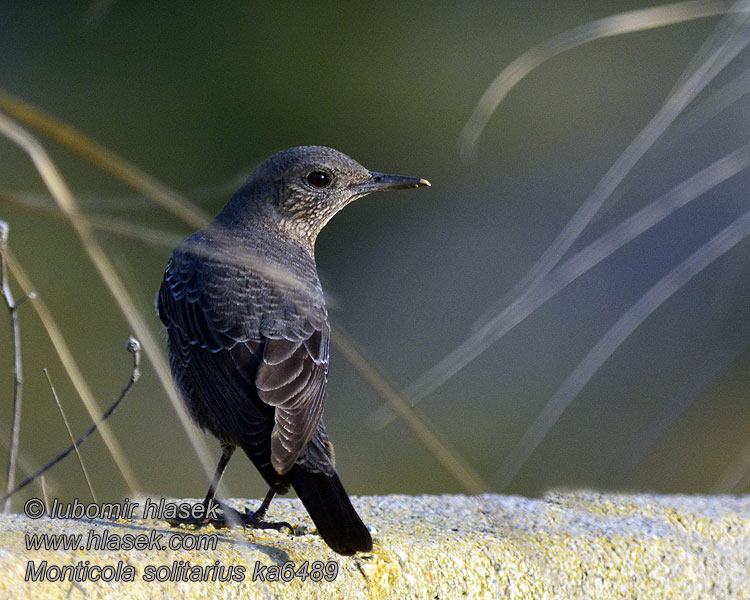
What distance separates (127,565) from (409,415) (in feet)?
3.11

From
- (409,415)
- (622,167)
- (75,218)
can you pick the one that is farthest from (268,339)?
(75,218)

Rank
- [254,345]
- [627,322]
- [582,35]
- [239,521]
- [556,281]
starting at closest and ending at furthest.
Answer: [582,35] < [556,281] < [627,322] < [239,521] < [254,345]

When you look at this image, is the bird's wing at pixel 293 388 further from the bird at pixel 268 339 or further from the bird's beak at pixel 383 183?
the bird's beak at pixel 383 183

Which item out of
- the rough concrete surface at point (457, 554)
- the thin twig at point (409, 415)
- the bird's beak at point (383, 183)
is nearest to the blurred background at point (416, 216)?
the bird's beak at point (383, 183)

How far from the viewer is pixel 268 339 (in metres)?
3.00

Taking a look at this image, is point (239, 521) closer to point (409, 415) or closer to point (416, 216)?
point (409, 415)

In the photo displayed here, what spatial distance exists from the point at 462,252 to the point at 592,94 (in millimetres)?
2852

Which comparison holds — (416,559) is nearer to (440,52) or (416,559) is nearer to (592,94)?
(592,94)

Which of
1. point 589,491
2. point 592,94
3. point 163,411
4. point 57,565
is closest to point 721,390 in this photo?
point 592,94

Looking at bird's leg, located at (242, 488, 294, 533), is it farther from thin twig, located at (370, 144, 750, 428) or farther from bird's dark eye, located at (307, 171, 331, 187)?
bird's dark eye, located at (307, 171, 331, 187)

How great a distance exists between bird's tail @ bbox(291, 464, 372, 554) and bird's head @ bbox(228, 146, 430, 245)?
1178 millimetres

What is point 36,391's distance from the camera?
35.0ft

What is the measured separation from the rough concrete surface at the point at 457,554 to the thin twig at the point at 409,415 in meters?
0.46

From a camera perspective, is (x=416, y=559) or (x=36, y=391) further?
(x=36, y=391)
